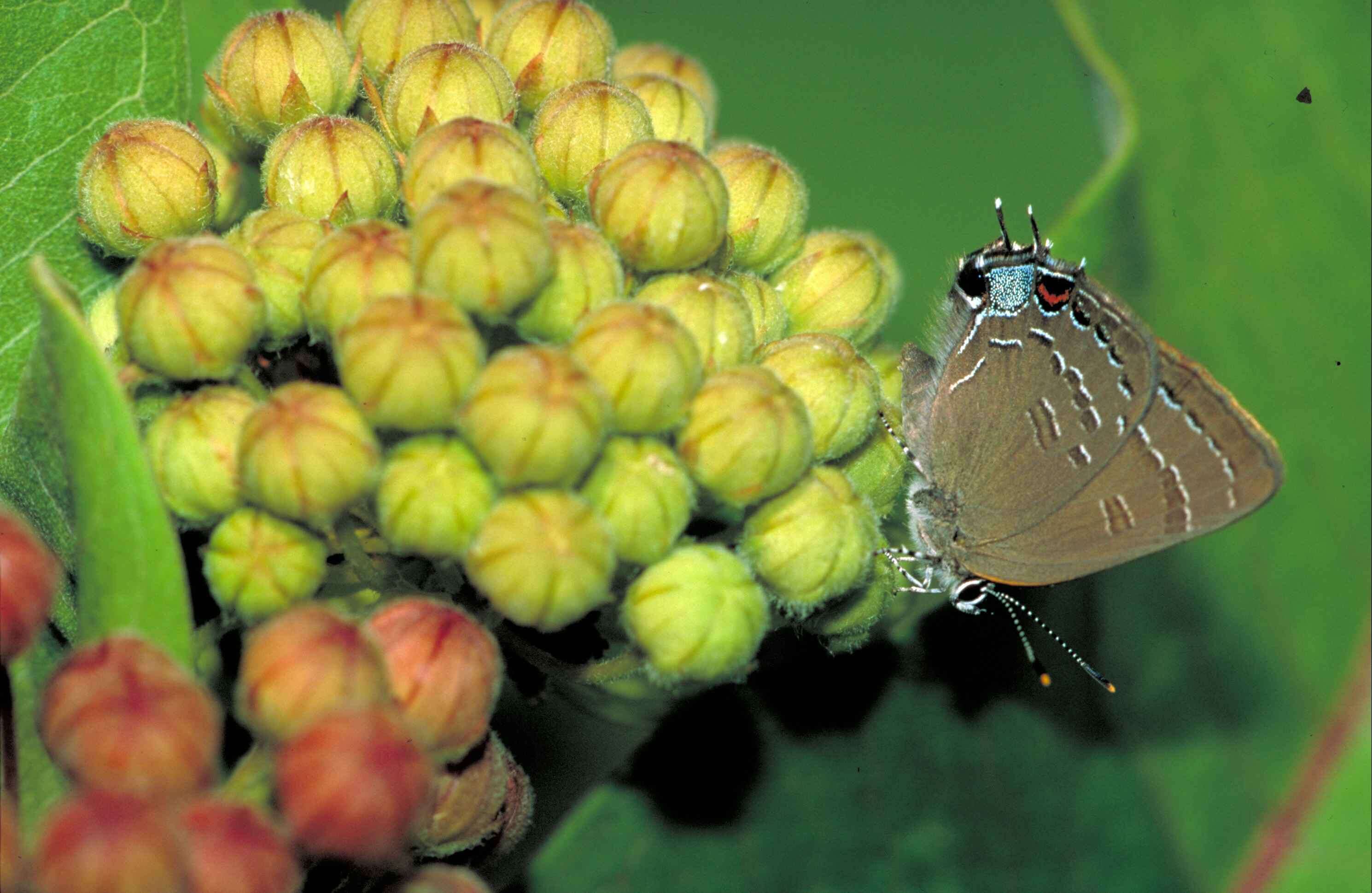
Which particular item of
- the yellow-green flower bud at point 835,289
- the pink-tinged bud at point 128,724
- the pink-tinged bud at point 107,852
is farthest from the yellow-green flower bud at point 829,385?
the pink-tinged bud at point 107,852

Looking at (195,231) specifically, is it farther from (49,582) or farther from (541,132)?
(49,582)

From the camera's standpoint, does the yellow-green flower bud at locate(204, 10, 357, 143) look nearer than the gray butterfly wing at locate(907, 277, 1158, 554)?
Yes

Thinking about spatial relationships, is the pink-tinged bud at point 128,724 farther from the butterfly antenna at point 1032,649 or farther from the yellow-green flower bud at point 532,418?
the butterfly antenna at point 1032,649

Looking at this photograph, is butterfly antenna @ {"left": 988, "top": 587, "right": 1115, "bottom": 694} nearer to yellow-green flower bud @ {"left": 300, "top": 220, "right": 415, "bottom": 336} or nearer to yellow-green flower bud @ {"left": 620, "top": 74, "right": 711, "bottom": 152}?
yellow-green flower bud @ {"left": 620, "top": 74, "right": 711, "bottom": 152}

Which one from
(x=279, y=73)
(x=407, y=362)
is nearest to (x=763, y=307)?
(x=407, y=362)

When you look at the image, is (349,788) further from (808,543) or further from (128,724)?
(808,543)

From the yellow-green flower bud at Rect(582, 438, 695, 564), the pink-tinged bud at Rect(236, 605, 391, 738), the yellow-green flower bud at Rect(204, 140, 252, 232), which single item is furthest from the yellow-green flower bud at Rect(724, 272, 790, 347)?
the pink-tinged bud at Rect(236, 605, 391, 738)

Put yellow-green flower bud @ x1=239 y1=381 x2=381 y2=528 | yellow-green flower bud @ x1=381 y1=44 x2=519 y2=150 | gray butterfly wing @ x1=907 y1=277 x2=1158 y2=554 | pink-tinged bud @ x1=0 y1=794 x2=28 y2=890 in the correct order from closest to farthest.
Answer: pink-tinged bud @ x1=0 y1=794 x2=28 y2=890, yellow-green flower bud @ x1=239 y1=381 x2=381 y2=528, yellow-green flower bud @ x1=381 y1=44 x2=519 y2=150, gray butterfly wing @ x1=907 y1=277 x2=1158 y2=554

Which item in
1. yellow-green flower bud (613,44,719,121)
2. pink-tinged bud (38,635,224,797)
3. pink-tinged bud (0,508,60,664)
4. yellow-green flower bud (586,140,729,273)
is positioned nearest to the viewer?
pink-tinged bud (38,635,224,797)
